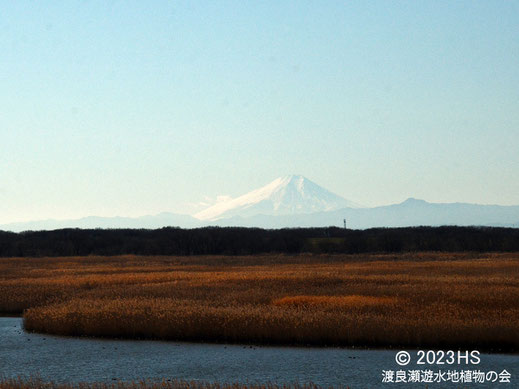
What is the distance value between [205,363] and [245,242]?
11004 centimetres

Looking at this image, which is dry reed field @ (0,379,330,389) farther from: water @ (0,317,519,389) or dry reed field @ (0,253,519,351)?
dry reed field @ (0,253,519,351)

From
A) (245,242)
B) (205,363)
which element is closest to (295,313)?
(205,363)

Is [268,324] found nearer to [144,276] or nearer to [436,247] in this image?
[144,276]

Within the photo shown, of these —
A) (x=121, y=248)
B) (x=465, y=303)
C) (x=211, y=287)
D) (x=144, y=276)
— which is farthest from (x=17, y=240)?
(x=465, y=303)

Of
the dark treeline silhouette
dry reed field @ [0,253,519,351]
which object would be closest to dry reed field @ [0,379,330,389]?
dry reed field @ [0,253,519,351]

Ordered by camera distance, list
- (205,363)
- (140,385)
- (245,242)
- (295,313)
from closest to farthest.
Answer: (140,385) → (205,363) → (295,313) → (245,242)

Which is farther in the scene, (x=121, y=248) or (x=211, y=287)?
(x=121, y=248)

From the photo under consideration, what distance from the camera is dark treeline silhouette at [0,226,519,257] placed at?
123m

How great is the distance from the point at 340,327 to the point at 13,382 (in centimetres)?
1154

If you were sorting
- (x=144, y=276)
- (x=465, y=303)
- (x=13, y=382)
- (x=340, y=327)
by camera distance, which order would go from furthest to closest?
(x=144, y=276), (x=465, y=303), (x=340, y=327), (x=13, y=382)

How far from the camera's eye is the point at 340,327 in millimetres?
23875

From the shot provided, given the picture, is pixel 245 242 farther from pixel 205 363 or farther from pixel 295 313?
pixel 205 363

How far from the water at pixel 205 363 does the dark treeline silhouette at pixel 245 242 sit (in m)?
94.9

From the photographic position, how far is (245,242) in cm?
13075
